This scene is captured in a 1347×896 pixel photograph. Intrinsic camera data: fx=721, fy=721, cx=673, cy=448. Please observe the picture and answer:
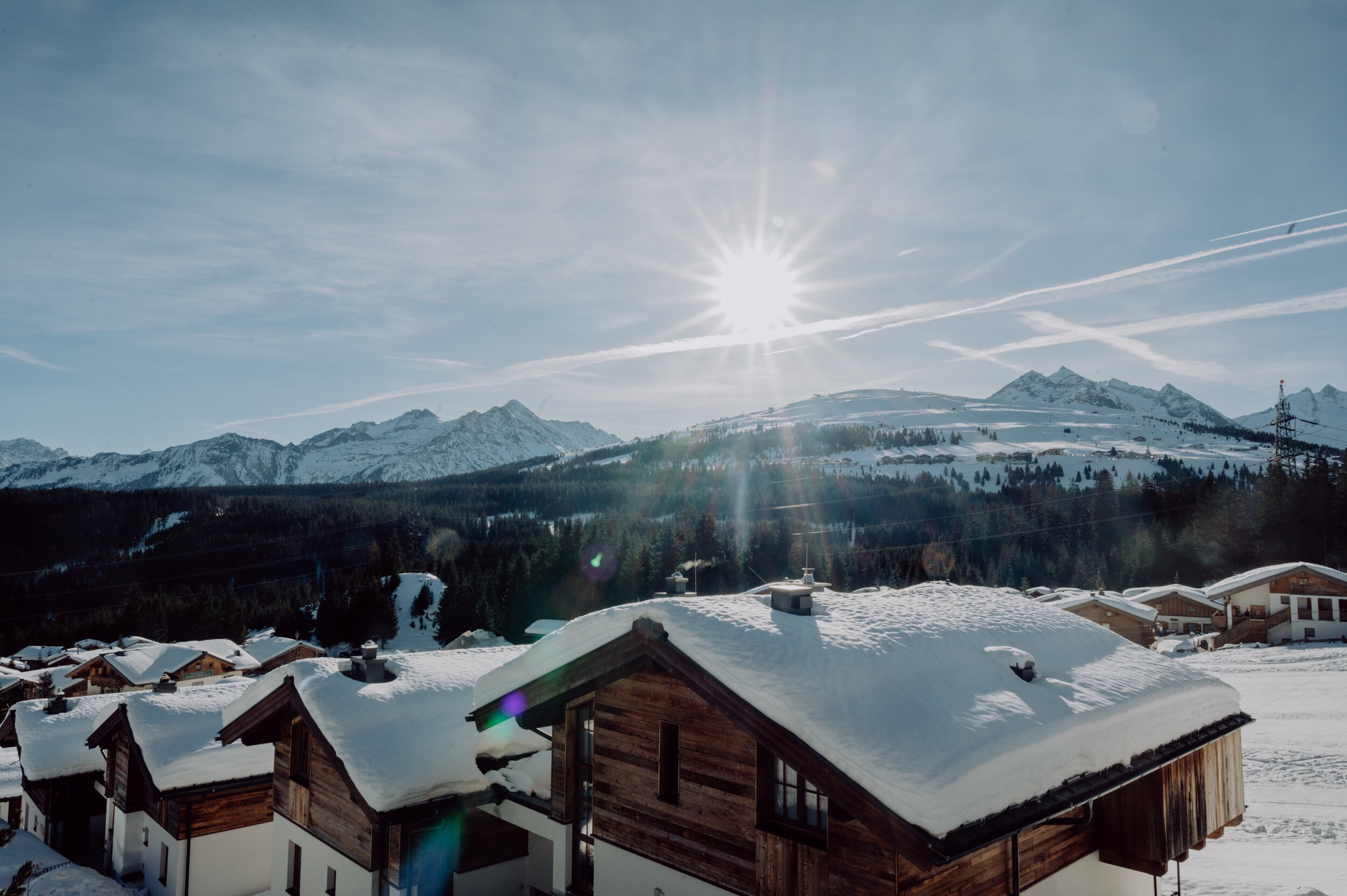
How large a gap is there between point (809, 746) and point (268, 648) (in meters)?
72.4

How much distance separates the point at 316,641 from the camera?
279 ft

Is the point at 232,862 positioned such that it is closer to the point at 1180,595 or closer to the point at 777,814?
the point at 777,814

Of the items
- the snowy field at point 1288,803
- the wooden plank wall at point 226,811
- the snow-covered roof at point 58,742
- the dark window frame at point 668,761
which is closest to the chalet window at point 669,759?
the dark window frame at point 668,761

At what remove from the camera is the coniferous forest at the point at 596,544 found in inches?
3061

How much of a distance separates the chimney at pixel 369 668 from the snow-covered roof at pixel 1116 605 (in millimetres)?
49086

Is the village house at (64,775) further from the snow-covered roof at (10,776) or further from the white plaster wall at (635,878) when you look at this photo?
the white plaster wall at (635,878)

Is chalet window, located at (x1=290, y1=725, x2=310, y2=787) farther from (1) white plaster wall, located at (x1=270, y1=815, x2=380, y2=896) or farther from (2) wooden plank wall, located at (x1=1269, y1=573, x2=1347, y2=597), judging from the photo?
(2) wooden plank wall, located at (x1=1269, y1=573, x2=1347, y2=597)

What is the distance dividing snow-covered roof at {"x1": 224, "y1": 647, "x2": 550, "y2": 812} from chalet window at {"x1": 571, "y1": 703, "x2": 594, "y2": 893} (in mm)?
2753

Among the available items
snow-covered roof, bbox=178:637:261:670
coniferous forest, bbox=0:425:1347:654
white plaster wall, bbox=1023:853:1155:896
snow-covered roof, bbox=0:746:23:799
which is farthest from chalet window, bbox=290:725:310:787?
snow-covered roof, bbox=178:637:261:670

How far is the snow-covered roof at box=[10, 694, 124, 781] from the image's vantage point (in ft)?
73.7

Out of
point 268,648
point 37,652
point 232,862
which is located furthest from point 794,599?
point 37,652

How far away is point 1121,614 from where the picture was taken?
5509 cm

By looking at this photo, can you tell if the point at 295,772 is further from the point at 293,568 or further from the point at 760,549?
the point at 293,568

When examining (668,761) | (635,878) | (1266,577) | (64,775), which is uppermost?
(668,761)
